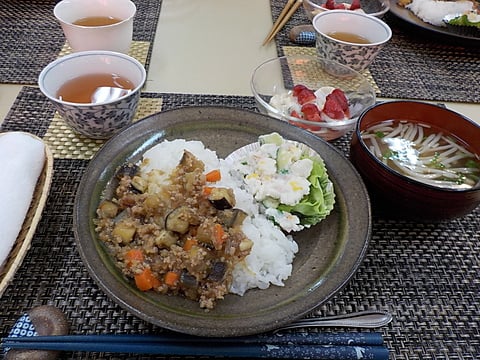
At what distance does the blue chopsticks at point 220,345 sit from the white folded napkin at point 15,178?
289 mm

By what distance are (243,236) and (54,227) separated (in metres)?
0.66

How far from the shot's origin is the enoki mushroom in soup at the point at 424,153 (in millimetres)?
1572

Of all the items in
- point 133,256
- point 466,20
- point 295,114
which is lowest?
point 133,256

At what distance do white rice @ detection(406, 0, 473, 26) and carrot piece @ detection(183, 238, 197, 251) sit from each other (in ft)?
7.21

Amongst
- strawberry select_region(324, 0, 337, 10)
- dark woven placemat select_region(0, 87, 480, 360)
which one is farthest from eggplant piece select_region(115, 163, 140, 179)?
strawberry select_region(324, 0, 337, 10)

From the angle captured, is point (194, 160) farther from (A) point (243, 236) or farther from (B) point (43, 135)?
(B) point (43, 135)

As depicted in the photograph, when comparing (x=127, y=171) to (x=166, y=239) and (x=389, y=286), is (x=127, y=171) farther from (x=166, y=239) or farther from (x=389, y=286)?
(x=389, y=286)

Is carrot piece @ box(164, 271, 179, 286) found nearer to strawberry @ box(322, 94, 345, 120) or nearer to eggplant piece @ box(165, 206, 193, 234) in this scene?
eggplant piece @ box(165, 206, 193, 234)

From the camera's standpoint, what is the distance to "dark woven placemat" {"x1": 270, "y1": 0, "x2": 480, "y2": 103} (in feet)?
7.35

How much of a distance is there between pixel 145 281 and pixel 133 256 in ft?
0.31

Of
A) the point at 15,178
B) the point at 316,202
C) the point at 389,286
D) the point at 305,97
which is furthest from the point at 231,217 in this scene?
the point at 305,97

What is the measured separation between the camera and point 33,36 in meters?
2.38

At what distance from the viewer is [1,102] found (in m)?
1.94

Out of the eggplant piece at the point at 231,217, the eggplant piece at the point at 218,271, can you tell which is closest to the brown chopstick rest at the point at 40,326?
the eggplant piece at the point at 218,271
